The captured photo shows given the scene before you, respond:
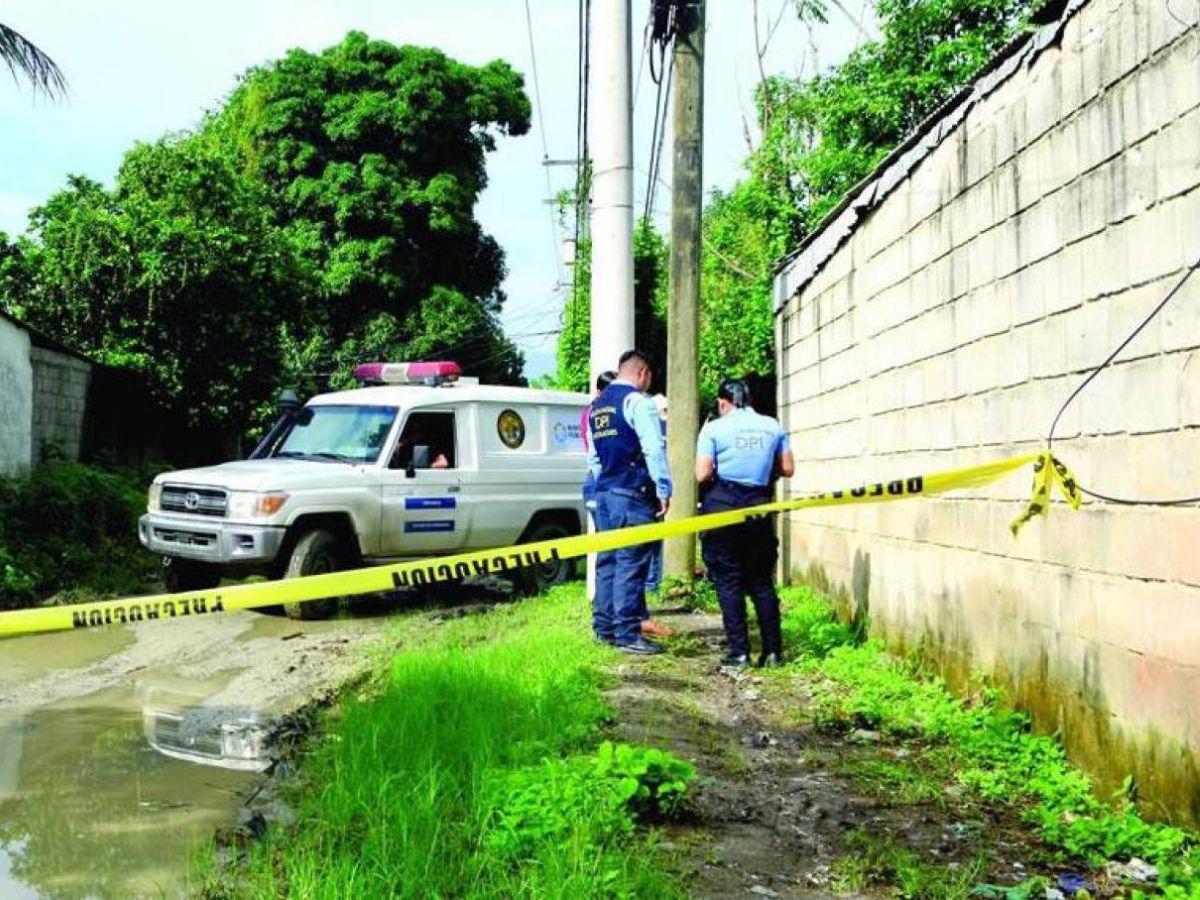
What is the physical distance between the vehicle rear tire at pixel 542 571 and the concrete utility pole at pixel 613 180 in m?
2.98

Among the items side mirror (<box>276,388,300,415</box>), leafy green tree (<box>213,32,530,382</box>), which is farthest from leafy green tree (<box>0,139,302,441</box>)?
leafy green tree (<box>213,32,530,382</box>)

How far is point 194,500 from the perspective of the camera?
984cm

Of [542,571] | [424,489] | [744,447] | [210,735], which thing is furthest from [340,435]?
[210,735]

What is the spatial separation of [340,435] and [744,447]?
4838 mm

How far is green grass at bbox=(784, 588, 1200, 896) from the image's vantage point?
12.4 ft

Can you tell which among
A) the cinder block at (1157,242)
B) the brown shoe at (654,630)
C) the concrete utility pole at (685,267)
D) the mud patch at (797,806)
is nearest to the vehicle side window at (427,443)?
the concrete utility pole at (685,267)

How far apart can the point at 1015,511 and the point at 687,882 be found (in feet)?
8.17

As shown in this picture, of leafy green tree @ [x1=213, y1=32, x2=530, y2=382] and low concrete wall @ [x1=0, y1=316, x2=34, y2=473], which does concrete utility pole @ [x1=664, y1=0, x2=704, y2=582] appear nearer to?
low concrete wall @ [x1=0, y1=316, x2=34, y2=473]

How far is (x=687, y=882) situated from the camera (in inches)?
137

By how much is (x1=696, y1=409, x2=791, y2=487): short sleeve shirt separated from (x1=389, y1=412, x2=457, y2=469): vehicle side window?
12.8 feet

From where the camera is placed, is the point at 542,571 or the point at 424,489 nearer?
the point at 424,489

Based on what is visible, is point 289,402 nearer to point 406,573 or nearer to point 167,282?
point 167,282

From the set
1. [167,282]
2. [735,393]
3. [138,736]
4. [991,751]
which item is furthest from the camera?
[167,282]

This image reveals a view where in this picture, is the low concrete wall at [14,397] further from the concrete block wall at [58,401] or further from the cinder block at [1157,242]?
the cinder block at [1157,242]
